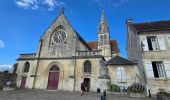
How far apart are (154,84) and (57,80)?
12.8m

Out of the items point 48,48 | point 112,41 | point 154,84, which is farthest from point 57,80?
point 112,41

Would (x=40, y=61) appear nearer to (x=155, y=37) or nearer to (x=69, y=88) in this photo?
(x=69, y=88)

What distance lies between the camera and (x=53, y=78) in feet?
62.1

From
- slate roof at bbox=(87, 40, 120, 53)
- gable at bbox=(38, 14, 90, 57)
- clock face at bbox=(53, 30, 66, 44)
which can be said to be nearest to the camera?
gable at bbox=(38, 14, 90, 57)

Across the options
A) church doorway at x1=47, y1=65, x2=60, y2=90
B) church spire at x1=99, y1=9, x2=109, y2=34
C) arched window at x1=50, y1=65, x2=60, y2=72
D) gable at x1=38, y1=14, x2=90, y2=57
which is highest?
church spire at x1=99, y1=9, x2=109, y2=34

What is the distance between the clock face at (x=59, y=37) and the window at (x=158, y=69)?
1350 centimetres

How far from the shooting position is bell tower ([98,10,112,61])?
32.3m

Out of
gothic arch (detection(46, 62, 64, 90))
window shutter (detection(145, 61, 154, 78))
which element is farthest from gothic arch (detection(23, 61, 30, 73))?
window shutter (detection(145, 61, 154, 78))

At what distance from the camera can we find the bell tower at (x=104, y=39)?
32.3 metres

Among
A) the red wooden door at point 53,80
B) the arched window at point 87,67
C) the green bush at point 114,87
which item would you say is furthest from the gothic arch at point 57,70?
the green bush at point 114,87

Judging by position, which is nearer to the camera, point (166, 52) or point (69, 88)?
point (166, 52)

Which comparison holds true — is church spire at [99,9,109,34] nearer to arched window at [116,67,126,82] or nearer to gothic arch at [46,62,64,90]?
arched window at [116,67,126,82]

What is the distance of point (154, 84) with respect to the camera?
13289 millimetres

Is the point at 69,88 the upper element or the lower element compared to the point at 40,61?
lower
